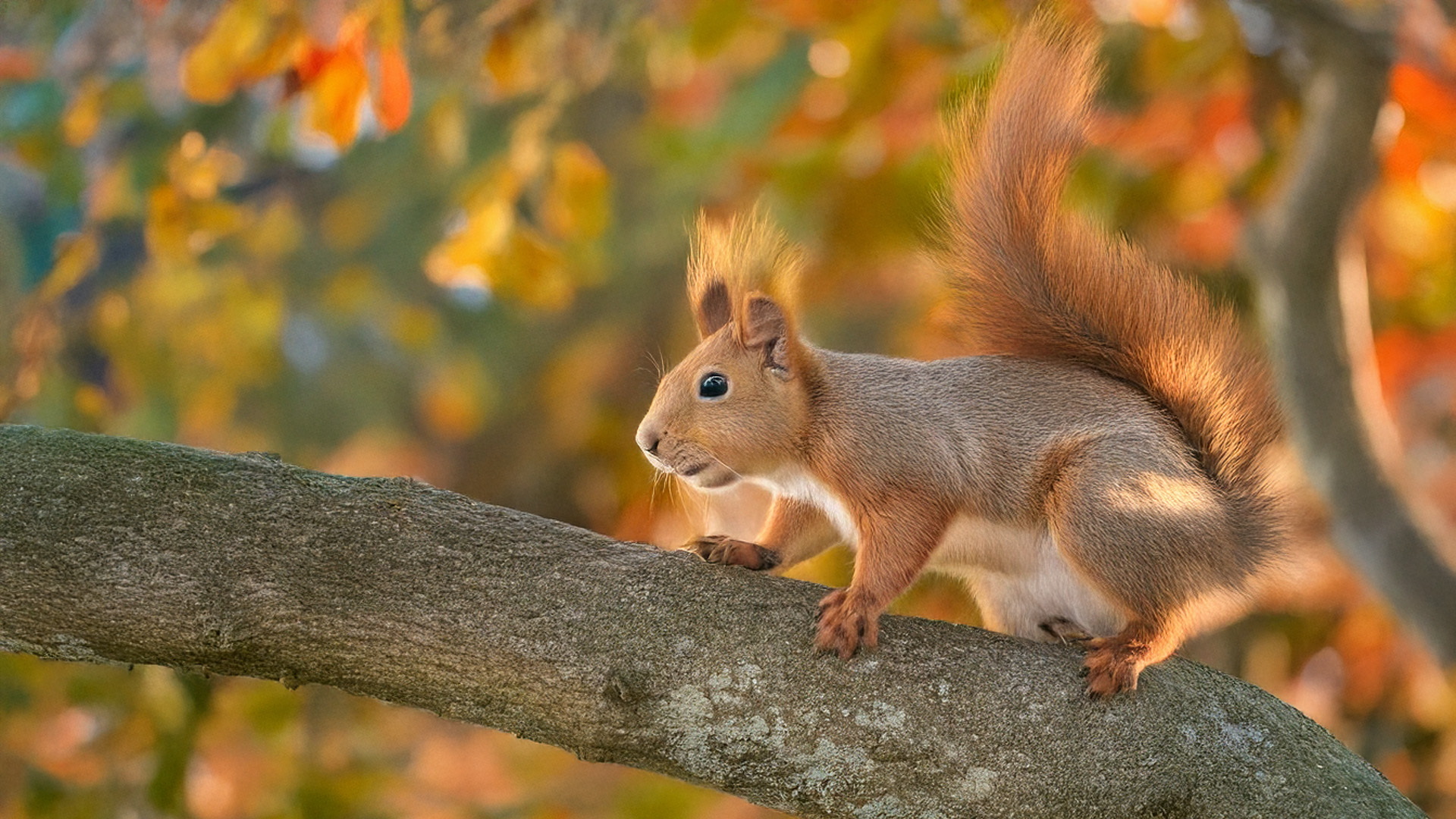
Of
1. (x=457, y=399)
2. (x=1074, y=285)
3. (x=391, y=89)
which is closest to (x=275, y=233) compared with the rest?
(x=457, y=399)

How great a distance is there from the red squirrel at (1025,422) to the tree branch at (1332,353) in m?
1.02

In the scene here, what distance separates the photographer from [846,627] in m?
1.79

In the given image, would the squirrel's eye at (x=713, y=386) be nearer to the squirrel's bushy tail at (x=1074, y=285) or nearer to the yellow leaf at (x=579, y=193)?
the squirrel's bushy tail at (x=1074, y=285)

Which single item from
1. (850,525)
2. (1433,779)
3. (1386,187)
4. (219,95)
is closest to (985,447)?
(850,525)

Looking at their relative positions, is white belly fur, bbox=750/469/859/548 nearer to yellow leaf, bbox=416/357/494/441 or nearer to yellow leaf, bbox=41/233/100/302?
yellow leaf, bbox=41/233/100/302

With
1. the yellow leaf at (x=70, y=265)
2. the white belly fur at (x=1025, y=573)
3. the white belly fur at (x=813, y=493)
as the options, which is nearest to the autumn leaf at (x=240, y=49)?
the yellow leaf at (x=70, y=265)

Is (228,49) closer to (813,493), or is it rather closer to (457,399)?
(813,493)

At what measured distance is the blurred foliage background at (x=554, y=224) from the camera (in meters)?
3.24

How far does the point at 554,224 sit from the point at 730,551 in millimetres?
2409

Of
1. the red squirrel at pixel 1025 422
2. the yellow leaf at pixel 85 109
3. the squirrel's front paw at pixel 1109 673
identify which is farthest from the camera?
the yellow leaf at pixel 85 109

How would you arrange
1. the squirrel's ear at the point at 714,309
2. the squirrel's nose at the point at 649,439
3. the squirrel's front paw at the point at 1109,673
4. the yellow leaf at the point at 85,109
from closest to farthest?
1. the squirrel's front paw at the point at 1109,673
2. the squirrel's nose at the point at 649,439
3. the squirrel's ear at the point at 714,309
4. the yellow leaf at the point at 85,109

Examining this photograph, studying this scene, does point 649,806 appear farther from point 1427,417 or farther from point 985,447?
point 1427,417

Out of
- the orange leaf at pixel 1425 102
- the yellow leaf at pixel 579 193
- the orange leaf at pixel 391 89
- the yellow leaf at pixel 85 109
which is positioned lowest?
the orange leaf at pixel 1425 102

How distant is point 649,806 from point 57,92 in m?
2.90
